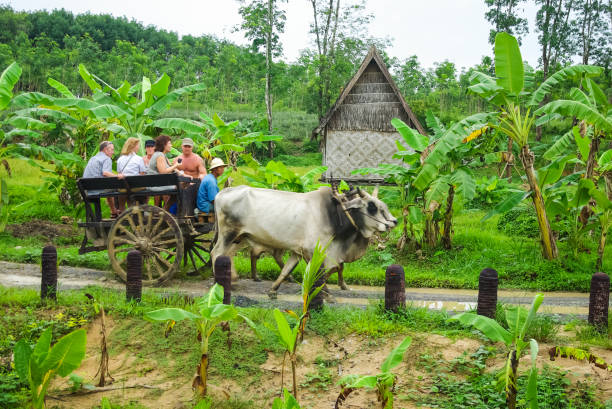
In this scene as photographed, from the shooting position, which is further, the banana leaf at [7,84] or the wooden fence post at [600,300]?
the banana leaf at [7,84]

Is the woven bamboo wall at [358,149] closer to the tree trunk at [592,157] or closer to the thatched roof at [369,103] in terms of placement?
the thatched roof at [369,103]

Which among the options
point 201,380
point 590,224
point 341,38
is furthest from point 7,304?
point 341,38

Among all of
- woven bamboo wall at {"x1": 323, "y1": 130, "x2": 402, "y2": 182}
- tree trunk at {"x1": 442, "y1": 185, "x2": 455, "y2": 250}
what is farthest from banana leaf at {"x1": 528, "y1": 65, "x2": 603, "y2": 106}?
woven bamboo wall at {"x1": 323, "y1": 130, "x2": 402, "y2": 182}

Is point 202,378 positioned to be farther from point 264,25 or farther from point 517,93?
point 264,25

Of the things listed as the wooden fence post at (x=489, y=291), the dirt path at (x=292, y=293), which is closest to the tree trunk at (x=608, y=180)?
the dirt path at (x=292, y=293)

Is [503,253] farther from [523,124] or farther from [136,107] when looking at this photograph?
[136,107]

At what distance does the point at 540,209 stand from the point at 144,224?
22.4 feet

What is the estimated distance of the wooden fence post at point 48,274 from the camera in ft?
23.4

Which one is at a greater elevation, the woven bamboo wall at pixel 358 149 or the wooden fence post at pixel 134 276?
the woven bamboo wall at pixel 358 149

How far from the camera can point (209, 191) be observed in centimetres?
930

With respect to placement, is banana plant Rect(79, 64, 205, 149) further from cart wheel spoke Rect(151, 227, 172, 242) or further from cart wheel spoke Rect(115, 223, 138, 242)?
cart wheel spoke Rect(151, 227, 172, 242)

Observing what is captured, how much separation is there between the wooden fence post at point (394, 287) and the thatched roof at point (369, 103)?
11551 mm

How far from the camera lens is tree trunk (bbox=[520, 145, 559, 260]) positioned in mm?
10180

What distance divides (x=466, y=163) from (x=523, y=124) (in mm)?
2295
